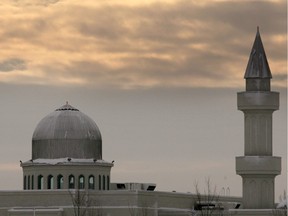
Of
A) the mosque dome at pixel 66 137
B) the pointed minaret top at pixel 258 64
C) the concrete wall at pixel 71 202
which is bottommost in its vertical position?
the concrete wall at pixel 71 202

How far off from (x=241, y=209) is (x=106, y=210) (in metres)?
11.1

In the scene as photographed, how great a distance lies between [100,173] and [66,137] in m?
4.07

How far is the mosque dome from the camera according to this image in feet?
495

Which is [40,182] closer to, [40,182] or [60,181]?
[40,182]

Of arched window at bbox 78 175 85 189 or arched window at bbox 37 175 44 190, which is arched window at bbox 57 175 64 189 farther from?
arched window at bbox 78 175 85 189

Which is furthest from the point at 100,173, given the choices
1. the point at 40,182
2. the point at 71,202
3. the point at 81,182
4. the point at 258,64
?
the point at 258,64

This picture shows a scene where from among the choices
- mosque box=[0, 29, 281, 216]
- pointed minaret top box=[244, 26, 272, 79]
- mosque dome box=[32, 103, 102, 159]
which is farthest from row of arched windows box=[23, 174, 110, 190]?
pointed minaret top box=[244, 26, 272, 79]

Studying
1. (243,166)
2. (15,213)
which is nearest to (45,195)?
(15,213)

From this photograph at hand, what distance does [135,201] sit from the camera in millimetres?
145250

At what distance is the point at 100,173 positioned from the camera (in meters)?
152

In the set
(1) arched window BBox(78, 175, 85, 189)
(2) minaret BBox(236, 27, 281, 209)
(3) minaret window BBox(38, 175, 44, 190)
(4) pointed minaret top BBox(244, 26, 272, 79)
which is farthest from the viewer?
(3) minaret window BBox(38, 175, 44, 190)

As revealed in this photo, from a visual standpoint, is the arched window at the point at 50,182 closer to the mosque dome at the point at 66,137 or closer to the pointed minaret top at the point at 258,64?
the mosque dome at the point at 66,137

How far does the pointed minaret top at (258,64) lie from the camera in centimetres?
14925

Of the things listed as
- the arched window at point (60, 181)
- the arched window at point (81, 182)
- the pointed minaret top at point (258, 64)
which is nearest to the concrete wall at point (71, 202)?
the arched window at point (81, 182)
